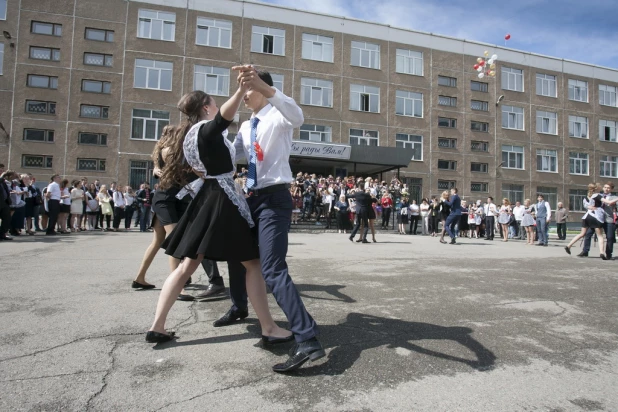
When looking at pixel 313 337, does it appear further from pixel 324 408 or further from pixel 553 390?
pixel 553 390

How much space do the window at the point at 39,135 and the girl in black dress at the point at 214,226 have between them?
2897cm

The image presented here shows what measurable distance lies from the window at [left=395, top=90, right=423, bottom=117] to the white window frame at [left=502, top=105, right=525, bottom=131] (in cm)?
865

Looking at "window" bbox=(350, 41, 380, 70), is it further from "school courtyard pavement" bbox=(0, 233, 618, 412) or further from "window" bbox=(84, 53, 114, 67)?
"school courtyard pavement" bbox=(0, 233, 618, 412)

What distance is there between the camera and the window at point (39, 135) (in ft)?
85.4

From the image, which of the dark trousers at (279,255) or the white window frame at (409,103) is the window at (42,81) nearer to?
the white window frame at (409,103)

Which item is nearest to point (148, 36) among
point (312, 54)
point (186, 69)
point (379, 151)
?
point (186, 69)

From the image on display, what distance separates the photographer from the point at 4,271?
5.71 m

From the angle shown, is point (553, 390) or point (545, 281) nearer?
point (553, 390)

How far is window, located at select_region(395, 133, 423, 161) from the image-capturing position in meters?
31.7

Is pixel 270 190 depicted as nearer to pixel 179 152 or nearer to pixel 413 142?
pixel 179 152

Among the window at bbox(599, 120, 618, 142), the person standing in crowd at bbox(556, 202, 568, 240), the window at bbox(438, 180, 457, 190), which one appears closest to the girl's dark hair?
Result: the person standing in crowd at bbox(556, 202, 568, 240)

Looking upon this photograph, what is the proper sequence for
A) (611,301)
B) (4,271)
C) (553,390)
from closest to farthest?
(553,390), (611,301), (4,271)

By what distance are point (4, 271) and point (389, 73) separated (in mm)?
30664

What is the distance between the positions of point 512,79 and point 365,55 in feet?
48.2
